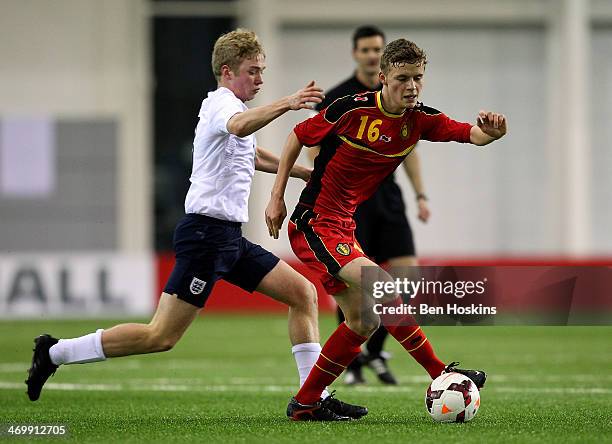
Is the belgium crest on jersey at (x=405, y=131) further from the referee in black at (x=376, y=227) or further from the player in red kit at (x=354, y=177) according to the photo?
the referee in black at (x=376, y=227)

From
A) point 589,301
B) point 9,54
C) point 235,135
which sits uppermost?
point 9,54

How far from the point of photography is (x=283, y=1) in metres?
22.8

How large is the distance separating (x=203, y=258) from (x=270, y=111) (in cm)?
97

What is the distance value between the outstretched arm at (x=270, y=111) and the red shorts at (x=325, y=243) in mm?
688

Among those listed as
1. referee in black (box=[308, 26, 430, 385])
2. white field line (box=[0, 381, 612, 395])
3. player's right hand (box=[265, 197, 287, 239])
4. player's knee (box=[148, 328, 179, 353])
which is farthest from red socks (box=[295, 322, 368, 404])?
referee in black (box=[308, 26, 430, 385])

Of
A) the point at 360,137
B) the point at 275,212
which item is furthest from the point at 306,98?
the point at 275,212

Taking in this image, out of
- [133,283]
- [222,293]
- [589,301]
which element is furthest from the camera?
[222,293]

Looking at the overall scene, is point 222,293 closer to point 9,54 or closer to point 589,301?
point 9,54

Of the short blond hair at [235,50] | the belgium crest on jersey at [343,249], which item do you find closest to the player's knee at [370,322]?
the belgium crest on jersey at [343,249]

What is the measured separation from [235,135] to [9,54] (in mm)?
17199

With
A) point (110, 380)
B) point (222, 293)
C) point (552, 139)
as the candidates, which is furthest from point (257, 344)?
point (552, 139)

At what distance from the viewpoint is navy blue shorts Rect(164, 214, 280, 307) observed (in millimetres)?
6449

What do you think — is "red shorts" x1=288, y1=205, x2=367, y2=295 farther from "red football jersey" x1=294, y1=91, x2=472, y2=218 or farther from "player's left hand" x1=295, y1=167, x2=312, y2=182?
"player's left hand" x1=295, y1=167, x2=312, y2=182

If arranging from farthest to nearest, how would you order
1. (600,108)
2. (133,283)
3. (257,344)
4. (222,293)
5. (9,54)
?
(600,108)
(9,54)
(222,293)
(133,283)
(257,344)
